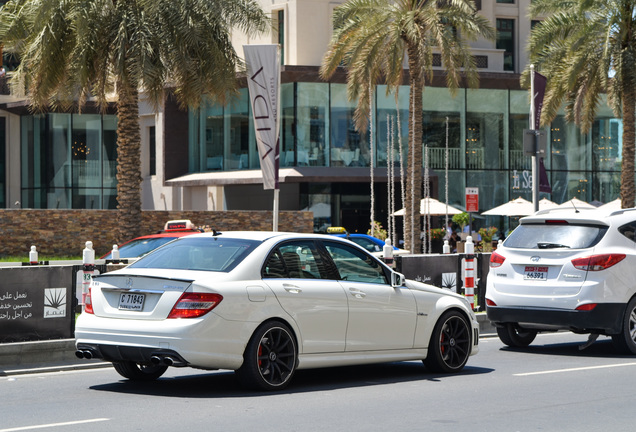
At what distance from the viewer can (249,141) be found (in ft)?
158

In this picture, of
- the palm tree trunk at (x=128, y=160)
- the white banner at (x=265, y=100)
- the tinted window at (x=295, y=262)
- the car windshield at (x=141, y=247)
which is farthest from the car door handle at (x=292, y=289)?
the palm tree trunk at (x=128, y=160)

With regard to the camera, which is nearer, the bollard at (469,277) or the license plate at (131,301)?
the license plate at (131,301)

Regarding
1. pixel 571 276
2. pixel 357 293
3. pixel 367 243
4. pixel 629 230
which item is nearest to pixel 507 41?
pixel 367 243

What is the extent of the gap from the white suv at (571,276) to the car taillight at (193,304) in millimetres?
5436

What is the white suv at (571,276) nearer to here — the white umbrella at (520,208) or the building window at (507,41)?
the white umbrella at (520,208)

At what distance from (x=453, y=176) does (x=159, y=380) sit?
39.1m

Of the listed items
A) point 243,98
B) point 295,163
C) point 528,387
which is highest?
point 243,98

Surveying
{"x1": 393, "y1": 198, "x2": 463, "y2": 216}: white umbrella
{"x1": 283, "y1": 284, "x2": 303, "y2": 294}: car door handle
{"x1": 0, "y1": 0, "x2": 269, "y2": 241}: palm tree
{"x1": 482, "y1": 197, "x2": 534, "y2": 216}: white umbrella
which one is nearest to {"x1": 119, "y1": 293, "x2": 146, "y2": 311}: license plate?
{"x1": 283, "y1": 284, "x2": 303, "y2": 294}: car door handle

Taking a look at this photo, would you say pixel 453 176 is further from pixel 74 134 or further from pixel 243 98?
pixel 74 134

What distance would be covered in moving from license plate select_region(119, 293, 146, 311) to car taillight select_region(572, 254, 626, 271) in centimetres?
595

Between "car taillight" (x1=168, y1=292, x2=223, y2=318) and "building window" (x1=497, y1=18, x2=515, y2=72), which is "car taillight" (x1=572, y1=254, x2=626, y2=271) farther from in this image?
"building window" (x1=497, y1=18, x2=515, y2=72)

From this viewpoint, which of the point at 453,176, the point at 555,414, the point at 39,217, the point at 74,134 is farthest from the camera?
the point at 74,134

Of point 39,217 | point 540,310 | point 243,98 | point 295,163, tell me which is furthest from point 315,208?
point 540,310

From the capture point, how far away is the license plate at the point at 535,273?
1316 centimetres
